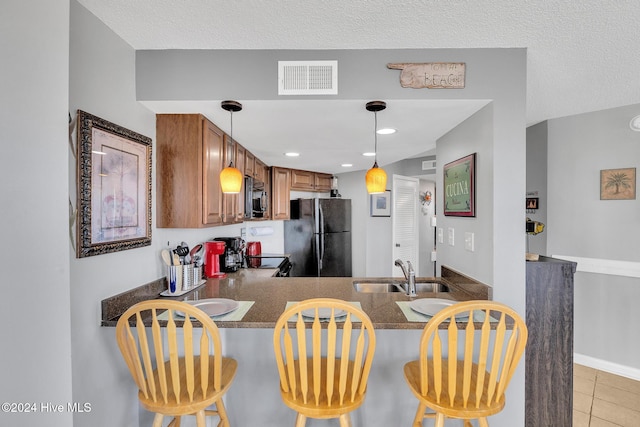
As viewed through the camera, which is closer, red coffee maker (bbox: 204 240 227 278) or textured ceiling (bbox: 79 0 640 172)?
textured ceiling (bbox: 79 0 640 172)

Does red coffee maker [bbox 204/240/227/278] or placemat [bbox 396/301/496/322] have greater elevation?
red coffee maker [bbox 204/240/227/278]

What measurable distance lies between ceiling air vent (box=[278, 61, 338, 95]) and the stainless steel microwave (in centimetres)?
132

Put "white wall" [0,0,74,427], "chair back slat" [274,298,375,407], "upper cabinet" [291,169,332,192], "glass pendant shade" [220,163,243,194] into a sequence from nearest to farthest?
"white wall" [0,0,74,427] → "chair back slat" [274,298,375,407] → "glass pendant shade" [220,163,243,194] → "upper cabinet" [291,169,332,192]

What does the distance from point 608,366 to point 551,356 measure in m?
1.34

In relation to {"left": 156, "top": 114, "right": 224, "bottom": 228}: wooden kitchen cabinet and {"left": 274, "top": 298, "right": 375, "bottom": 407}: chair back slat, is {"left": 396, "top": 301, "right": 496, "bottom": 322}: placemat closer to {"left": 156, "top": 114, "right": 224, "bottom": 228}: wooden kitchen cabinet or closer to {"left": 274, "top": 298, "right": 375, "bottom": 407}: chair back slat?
{"left": 274, "top": 298, "right": 375, "bottom": 407}: chair back slat

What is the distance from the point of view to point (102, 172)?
4.58 ft

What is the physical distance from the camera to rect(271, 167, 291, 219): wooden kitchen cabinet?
3816 millimetres

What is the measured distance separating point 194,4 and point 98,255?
1217 millimetres

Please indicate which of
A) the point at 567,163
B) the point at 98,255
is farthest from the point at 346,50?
the point at 567,163

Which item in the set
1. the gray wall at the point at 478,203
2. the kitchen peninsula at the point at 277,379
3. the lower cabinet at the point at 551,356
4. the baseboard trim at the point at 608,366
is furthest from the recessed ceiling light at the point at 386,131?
the baseboard trim at the point at 608,366

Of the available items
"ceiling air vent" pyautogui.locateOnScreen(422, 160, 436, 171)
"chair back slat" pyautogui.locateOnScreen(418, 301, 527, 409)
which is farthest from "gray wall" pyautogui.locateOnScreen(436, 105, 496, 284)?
"ceiling air vent" pyautogui.locateOnScreen(422, 160, 436, 171)

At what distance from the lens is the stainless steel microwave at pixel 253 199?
2.86 meters

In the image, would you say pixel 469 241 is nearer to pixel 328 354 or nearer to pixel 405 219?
pixel 328 354

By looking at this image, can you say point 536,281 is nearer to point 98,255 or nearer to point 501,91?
A: point 501,91
